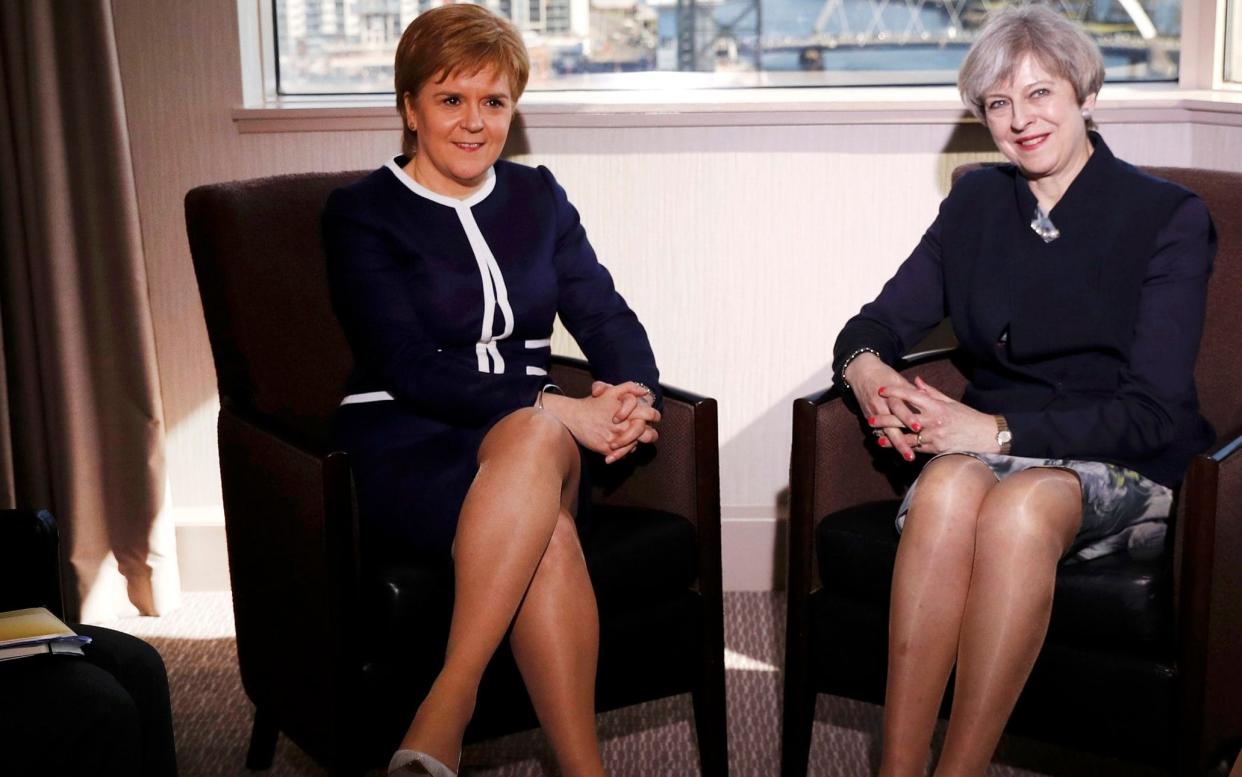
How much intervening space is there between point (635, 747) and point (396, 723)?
23.3 inches

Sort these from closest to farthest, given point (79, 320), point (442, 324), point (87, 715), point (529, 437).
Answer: point (87, 715) → point (529, 437) → point (442, 324) → point (79, 320)

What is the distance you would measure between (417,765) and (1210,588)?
112 cm

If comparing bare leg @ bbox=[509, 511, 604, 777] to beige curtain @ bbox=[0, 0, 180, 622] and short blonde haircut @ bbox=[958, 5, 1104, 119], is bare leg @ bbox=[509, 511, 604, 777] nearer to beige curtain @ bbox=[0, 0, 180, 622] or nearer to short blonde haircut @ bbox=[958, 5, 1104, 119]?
short blonde haircut @ bbox=[958, 5, 1104, 119]

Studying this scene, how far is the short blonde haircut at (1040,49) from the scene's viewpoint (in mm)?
2205

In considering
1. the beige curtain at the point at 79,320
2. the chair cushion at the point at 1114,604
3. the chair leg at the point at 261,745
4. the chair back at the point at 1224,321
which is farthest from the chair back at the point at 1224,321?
the beige curtain at the point at 79,320

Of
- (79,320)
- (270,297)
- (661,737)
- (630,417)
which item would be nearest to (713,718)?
(661,737)

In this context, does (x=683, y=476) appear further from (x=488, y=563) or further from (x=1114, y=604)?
(x=1114, y=604)

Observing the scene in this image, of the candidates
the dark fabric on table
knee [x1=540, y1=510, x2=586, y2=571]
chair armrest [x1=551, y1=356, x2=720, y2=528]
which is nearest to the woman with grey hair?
chair armrest [x1=551, y1=356, x2=720, y2=528]

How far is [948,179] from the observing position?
305cm

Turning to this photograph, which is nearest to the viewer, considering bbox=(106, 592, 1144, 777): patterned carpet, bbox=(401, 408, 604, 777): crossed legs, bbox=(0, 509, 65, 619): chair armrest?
bbox=(0, 509, 65, 619): chair armrest

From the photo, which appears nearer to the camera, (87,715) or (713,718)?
(87,715)

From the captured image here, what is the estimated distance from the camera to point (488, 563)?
1.98 metres

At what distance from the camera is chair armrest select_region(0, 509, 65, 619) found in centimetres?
174

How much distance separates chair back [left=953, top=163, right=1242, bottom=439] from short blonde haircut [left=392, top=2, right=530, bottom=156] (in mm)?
1181
